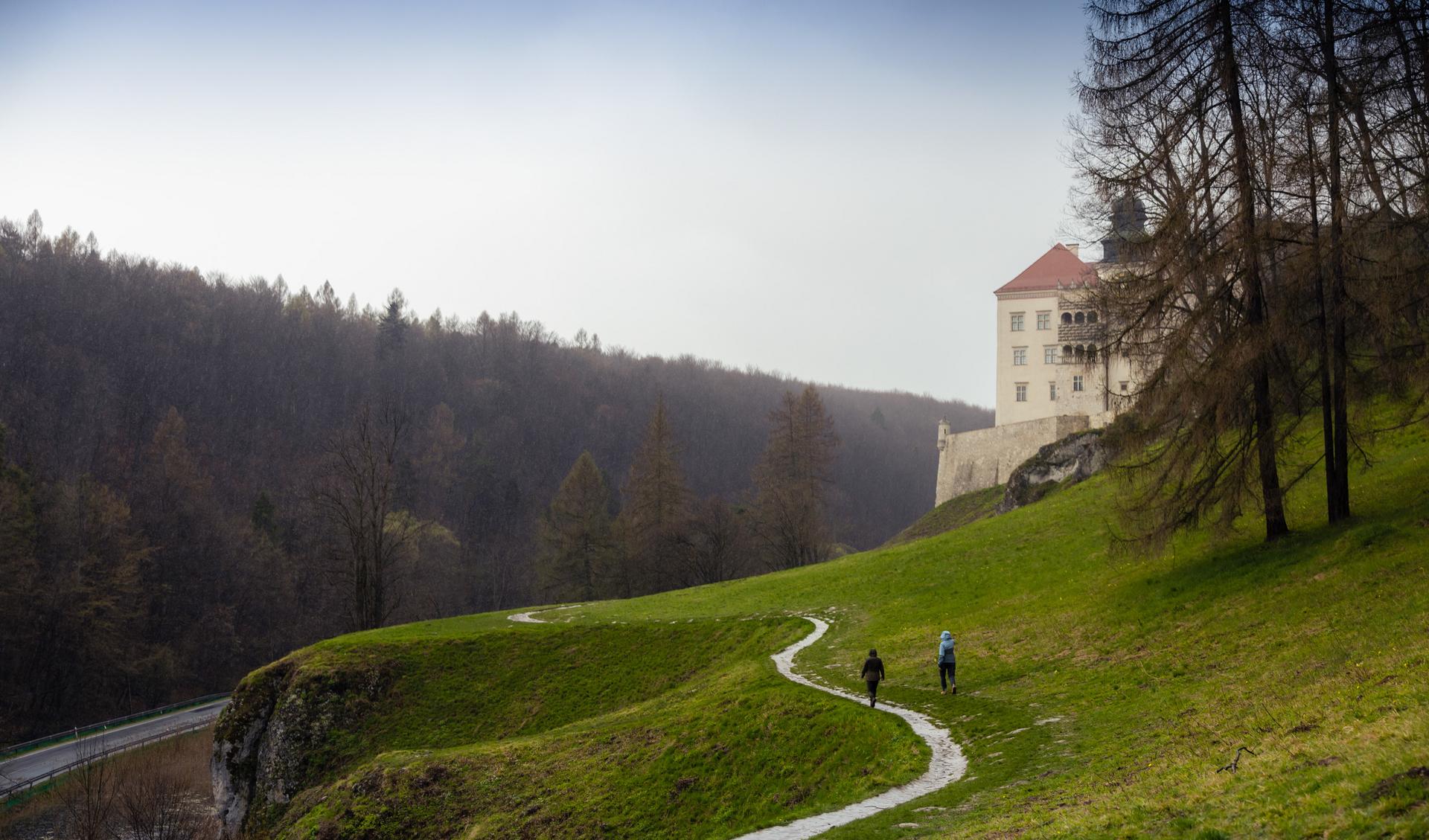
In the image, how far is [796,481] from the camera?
71875mm

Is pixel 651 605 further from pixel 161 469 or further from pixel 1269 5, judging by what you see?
pixel 161 469

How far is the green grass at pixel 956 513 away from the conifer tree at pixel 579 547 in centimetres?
2313

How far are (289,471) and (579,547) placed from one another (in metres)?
71.3

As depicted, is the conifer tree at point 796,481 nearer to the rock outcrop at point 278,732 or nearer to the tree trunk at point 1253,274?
the rock outcrop at point 278,732

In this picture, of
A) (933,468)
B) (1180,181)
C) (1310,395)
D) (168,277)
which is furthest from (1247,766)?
(933,468)

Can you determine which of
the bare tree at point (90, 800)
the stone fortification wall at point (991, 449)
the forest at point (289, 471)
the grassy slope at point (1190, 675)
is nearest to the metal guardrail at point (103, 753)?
the bare tree at point (90, 800)

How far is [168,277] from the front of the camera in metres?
142

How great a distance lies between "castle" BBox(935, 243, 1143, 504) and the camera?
63562 mm

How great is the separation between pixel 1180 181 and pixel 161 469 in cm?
9283

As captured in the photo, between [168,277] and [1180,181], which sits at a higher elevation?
[168,277]

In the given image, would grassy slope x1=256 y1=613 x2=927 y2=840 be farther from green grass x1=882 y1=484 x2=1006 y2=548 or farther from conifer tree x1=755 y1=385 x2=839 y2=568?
conifer tree x1=755 y1=385 x2=839 y2=568

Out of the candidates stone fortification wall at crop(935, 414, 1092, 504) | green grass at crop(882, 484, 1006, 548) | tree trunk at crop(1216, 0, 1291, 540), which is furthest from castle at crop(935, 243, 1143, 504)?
tree trunk at crop(1216, 0, 1291, 540)

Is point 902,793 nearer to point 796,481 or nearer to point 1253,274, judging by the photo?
point 1253,274

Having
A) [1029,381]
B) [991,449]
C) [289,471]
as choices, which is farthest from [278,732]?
[289,471]
